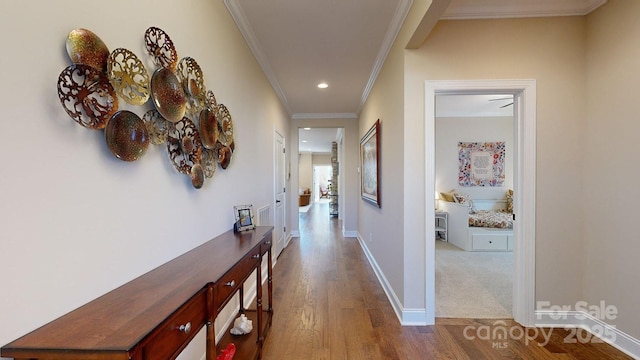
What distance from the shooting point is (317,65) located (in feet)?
10.3

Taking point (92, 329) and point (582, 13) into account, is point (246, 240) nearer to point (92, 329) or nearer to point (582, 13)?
point (92, 329)

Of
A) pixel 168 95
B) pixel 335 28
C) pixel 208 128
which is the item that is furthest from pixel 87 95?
pixel 335 28

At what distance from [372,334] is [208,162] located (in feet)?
5.93

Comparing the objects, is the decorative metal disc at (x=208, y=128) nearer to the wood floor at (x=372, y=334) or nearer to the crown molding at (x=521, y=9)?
the wood floor at (x=372, y=334)

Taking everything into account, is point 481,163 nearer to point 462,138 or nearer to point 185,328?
point 462,138

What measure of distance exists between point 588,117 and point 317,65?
8.47ft

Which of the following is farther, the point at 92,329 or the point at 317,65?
the point at 317,65

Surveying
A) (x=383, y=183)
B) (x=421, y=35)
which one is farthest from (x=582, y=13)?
(x=383, y=183)

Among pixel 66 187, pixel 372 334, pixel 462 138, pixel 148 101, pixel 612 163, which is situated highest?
pixel 462 138

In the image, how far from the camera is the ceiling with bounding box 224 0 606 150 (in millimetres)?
2084

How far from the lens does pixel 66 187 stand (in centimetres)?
82

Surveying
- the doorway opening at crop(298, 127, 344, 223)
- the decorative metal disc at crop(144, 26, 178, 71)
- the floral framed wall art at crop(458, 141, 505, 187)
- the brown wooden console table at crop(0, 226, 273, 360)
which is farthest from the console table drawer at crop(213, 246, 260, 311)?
the doorway opening at crop(298, 127, 344, 223)

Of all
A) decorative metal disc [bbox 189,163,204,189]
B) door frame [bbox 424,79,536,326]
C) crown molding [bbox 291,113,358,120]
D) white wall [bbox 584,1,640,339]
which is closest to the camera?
decorative metal disc [bbox 189,163,204,189]

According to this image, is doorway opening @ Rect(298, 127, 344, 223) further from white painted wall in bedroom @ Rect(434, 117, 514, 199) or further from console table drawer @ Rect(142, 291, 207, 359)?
console table drawer @ Rect(142, 291, 207, 359)
